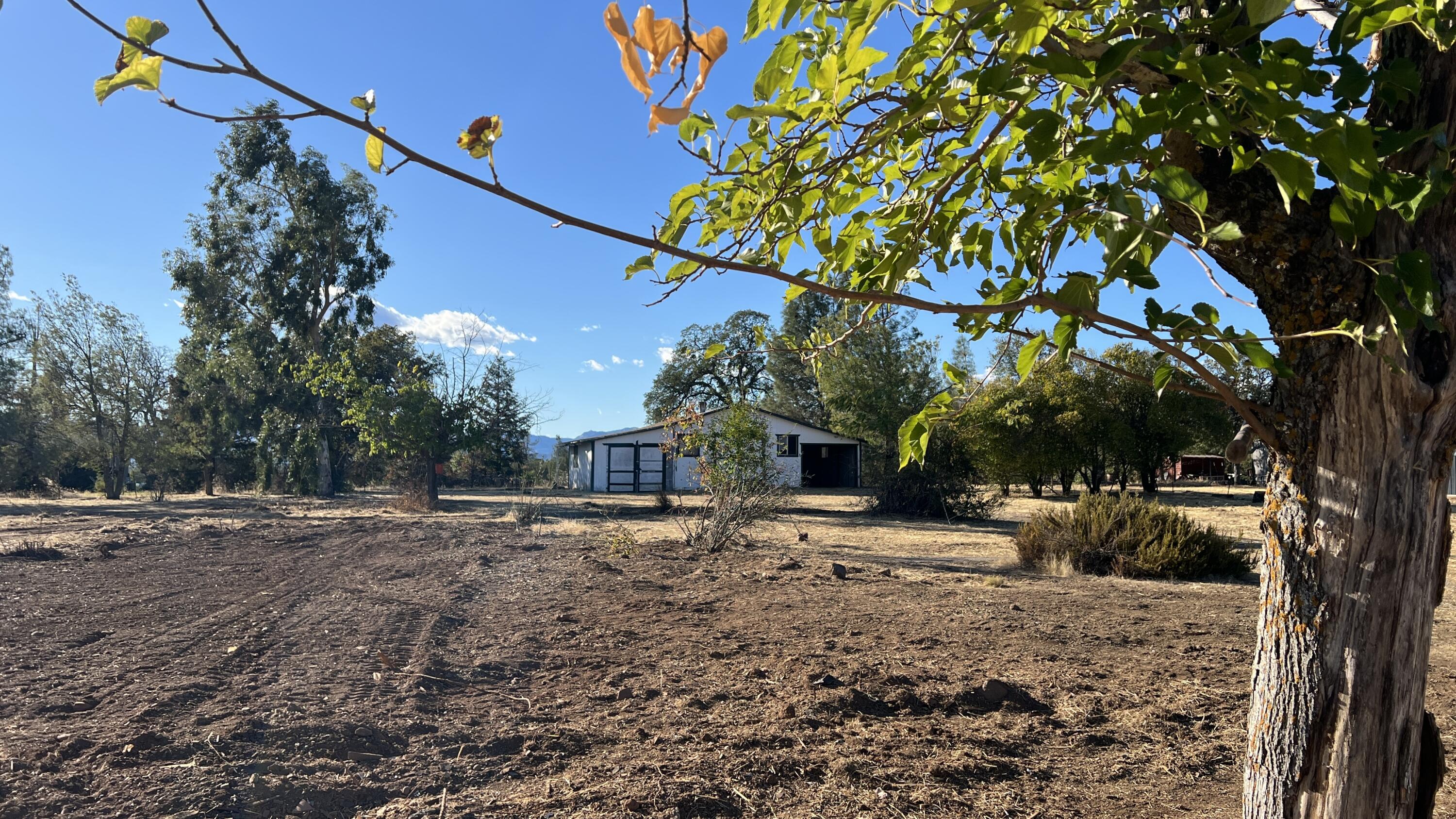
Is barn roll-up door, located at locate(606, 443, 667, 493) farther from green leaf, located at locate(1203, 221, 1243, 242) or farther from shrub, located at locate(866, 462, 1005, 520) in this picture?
green leaf, located at locate(1203, 221, 1243, 242)

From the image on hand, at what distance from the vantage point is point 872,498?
74.7 feet

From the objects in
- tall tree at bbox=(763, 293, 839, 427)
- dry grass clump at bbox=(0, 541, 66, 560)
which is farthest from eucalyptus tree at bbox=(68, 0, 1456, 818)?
tall tree at bbox=(763, 293, 839, 427)

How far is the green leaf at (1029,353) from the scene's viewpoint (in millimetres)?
1543

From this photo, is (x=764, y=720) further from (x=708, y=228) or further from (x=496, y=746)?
(x=708, y=228)

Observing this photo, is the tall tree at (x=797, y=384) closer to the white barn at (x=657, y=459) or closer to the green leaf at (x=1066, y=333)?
the white barn at (x=657, y=459)

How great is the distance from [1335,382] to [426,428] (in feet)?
68.7

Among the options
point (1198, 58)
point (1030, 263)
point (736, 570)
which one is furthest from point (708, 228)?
point (736, 570)

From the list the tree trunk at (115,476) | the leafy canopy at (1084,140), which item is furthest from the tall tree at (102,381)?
the leafy canopy at (1084,140)

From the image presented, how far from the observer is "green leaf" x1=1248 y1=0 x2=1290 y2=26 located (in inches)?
45.6

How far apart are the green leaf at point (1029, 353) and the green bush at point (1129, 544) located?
8606 mm

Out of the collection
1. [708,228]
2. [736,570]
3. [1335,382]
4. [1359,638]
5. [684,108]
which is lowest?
[736,570]

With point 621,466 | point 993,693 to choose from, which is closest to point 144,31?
point 993,693

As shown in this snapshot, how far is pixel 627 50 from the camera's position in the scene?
95cm

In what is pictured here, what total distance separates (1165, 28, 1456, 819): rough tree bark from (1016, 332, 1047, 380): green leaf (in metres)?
0.63
